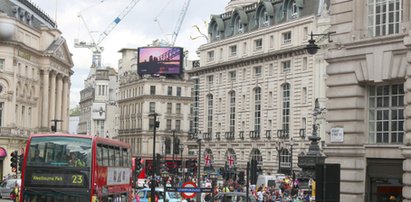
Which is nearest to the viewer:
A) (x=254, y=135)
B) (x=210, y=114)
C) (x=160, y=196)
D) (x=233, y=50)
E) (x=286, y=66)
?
(x=160, y=196)

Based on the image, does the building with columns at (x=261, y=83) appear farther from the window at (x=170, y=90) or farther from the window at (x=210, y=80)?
the window at (x=170, y=90)

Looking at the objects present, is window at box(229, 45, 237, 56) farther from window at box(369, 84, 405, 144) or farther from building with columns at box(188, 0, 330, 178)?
window at box(369, 84, 405, 144)

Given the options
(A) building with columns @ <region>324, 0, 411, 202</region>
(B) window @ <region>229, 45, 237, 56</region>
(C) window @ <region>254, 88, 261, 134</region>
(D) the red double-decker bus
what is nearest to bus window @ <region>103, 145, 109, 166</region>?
(D) the red double-decker bus

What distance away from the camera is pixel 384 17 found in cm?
2573

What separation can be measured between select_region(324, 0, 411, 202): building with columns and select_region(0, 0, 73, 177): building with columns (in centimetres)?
6302

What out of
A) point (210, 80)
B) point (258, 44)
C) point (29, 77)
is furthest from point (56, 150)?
point (210, 80)

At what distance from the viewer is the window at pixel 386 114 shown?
25406 millimetres

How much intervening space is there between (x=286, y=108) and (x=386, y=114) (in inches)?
2564

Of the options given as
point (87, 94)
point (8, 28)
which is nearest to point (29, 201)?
point (8, 28)

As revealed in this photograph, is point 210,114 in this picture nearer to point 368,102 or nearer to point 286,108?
point 286,108

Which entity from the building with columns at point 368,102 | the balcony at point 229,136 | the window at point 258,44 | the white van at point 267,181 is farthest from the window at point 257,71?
the building with columns at point 368,102

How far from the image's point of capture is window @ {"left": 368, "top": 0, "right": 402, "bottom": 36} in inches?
997

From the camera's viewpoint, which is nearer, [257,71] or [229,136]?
[257,71]

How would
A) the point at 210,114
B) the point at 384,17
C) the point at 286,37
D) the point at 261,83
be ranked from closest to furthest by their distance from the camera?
the point at 384,17
the point at 286,37
the point at 261,83
the point at 210,114
